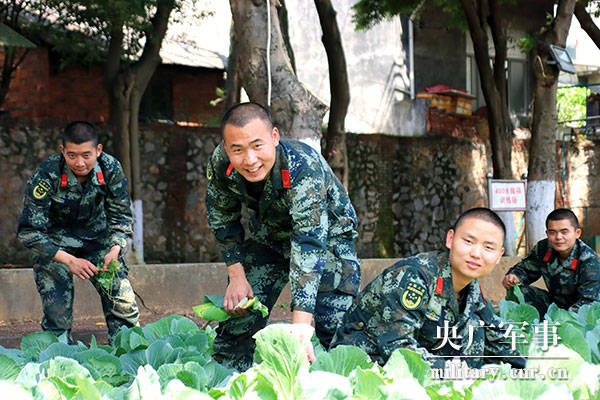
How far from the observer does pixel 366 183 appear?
13.0m

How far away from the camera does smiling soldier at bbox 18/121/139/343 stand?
4.39 metres

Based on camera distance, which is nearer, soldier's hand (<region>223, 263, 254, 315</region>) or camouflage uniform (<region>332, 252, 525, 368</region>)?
camouflage uniform (<region>332, 252, 525, 368</region>)

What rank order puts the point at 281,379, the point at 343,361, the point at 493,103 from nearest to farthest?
the point at 281,379 < the point at 343,361 < the point at 493,103

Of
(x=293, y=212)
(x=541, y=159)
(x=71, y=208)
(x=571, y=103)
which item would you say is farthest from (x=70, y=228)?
(x=571, y=103)

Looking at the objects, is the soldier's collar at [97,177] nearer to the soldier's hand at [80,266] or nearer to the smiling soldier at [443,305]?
the soldier's hand at [80,266]

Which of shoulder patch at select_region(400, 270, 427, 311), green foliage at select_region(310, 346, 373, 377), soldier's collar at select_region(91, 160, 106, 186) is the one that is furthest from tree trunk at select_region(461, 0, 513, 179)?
green foliage at select_region(310, 346, 373, 377)

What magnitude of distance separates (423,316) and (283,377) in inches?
54.1

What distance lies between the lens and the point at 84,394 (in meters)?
1.87

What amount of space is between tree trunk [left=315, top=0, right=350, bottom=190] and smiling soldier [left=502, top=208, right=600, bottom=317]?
12.9ft

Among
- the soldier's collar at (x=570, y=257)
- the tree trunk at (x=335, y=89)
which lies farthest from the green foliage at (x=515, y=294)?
the tree trunk at (x=335, y=89)

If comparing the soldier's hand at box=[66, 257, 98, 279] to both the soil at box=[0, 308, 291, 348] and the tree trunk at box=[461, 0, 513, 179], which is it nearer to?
the soil at box=[0, 308, 291, 348]

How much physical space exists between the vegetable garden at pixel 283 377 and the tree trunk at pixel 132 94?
21.7 ft

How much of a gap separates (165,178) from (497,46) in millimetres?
5333

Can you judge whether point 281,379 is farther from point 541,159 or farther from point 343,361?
point 541,159
